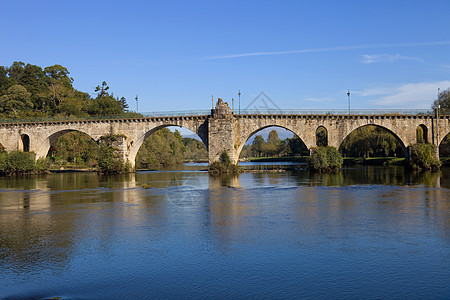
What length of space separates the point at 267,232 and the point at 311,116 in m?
43.6

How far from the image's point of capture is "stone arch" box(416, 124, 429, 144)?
6297cm

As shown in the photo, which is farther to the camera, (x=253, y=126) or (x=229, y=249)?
(x=253, y=126)

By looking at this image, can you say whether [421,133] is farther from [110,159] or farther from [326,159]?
[110,159]

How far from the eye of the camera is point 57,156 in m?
83.1

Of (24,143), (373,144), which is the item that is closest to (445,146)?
(373,144)

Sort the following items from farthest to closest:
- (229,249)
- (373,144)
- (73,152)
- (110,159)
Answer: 1. (73,152)
2. (373,144)
3. (110,159)
4. (229,249)

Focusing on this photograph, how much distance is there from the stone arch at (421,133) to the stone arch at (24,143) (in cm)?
6170

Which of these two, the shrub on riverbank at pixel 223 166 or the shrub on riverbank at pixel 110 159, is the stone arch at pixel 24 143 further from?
the shrub on riverbank at pixel 223 166

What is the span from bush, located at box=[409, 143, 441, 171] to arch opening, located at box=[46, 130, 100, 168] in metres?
55.4

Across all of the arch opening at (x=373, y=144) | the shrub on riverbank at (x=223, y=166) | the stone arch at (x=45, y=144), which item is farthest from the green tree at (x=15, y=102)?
the arch opening at (x=373, y=144)

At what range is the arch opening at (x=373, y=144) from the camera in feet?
253

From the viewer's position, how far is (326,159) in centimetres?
5850

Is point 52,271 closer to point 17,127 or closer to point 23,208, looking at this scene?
point 23,208

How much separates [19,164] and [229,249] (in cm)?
5675
